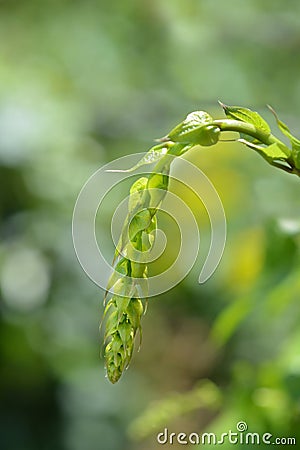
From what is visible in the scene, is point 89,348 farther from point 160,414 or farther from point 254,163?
point 160,414

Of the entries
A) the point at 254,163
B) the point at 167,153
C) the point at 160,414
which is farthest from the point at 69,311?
the point at 167,153

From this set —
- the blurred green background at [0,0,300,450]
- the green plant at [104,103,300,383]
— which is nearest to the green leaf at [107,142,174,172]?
the green plant at [104,103,300,383]

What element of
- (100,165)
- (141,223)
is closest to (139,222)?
(141,223)

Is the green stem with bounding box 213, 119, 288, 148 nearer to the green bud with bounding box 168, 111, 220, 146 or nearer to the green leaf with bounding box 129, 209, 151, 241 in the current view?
the green bud with bounding box 168, 111, 220, 146
